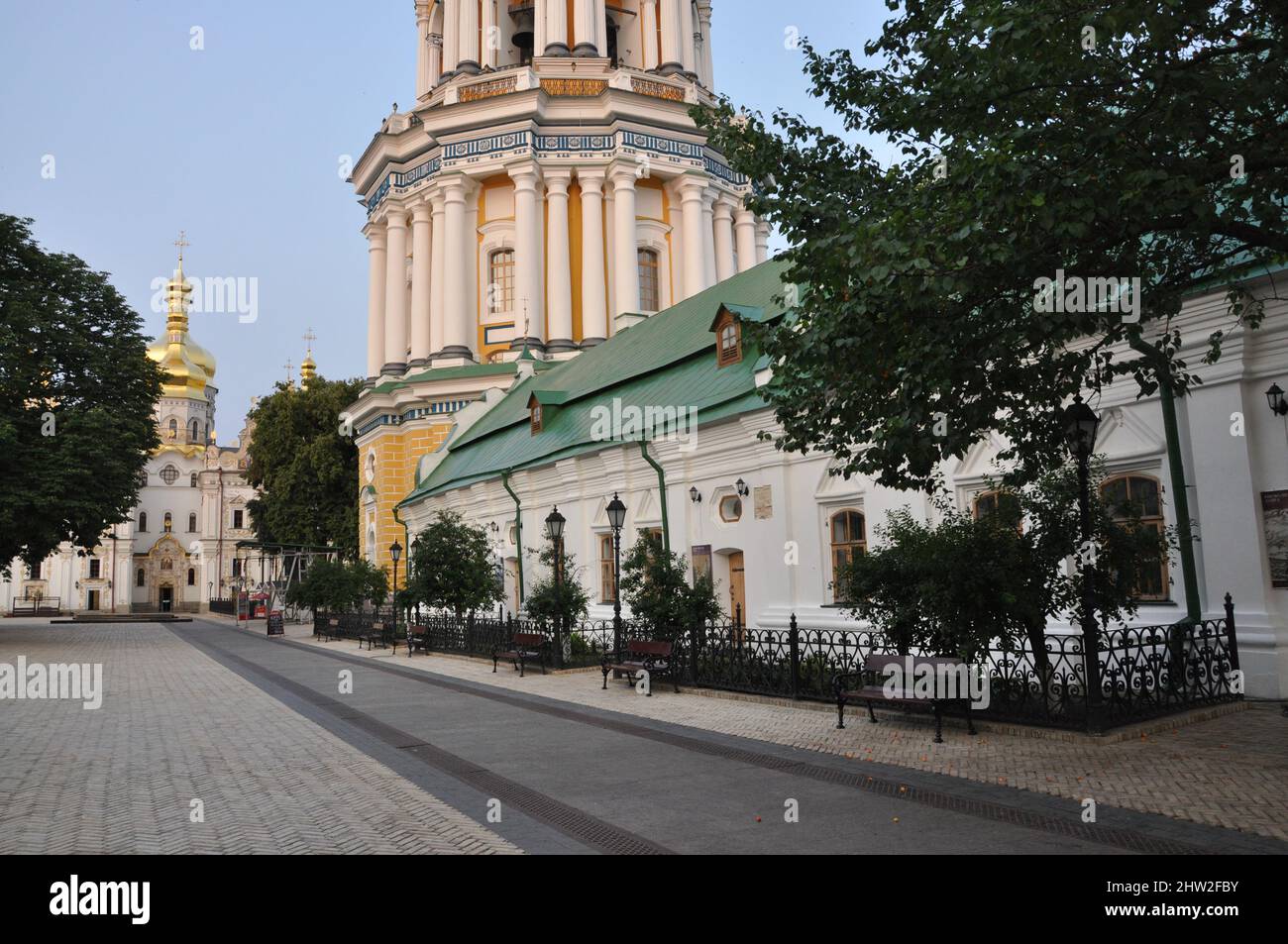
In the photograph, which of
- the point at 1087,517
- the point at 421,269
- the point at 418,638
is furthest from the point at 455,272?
the point at 1087,517

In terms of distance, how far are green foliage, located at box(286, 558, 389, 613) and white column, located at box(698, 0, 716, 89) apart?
36316 mm

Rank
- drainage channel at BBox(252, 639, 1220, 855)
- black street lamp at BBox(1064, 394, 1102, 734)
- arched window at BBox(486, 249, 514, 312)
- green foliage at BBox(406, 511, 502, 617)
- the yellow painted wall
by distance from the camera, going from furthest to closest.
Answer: arched window at BBox(486, 249, 514, 312) < the yellow painted wall < green foliage at BBox(406, 511, 502, 617) < black street lamp at BBox(1064, 394, 1102, 734) < drainage channel at BBox(252, 639, 1220, 855)

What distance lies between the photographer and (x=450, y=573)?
24250mm

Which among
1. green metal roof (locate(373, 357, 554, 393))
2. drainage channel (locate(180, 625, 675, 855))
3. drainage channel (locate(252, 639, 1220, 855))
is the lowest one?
drainage channel (locate(252, 639, 1220, 855))

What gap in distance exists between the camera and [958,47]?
8.88 m

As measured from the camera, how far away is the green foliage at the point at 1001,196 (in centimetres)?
745

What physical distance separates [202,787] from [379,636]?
22.0 meters

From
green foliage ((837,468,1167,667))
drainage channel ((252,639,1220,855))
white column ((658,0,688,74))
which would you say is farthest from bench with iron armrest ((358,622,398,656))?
white column ((658,0,688,74))

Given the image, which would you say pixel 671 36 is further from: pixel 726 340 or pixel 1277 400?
pixel 1277 400

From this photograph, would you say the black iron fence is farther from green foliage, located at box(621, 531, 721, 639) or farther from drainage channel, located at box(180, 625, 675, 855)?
drainage channel, located at box(180, 625, 675, 855)

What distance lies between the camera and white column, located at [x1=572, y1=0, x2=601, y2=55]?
49.2 metres

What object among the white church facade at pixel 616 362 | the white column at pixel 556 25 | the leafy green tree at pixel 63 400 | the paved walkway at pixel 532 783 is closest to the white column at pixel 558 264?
the white church facade at pixel 616 362
